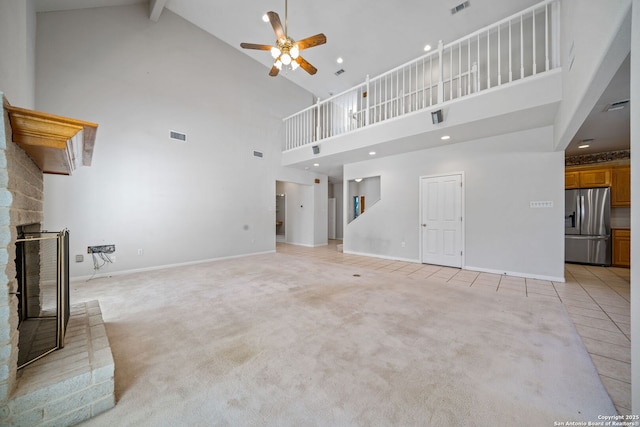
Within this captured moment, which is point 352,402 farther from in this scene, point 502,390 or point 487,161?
point 487,161

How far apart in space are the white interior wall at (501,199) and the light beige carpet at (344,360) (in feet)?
4.65

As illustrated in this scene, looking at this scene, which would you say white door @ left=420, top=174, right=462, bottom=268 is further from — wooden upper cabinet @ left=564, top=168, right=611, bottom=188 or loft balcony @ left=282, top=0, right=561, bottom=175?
wooden upper cabinet @ left=564, top=168, right=611, bottom=188

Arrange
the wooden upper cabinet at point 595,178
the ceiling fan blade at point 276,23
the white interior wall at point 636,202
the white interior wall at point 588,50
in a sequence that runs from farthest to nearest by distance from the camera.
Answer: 1. the wooden upper cabinet at point 595,178
2. the ceiling fan blade at point 276,23
3. the white interior wall at point 588,50
4. the white interior wall at point 636,202

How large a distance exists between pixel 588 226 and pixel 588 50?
5044 millimetres

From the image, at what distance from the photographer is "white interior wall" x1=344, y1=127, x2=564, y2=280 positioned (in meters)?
3.98

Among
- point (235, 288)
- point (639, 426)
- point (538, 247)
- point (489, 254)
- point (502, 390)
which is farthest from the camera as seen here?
point (489, 254)

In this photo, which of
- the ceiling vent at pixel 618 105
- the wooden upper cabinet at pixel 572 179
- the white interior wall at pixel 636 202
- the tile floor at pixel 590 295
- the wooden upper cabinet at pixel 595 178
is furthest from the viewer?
the wooden upper cabinet at pixel 572 179

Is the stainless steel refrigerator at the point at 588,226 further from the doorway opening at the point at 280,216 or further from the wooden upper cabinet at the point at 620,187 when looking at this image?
the doorway opening at the point at 280,216

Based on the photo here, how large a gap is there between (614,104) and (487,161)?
1656 millimetres

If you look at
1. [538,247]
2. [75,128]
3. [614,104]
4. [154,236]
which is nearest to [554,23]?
[614,104]

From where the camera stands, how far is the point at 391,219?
5918mm

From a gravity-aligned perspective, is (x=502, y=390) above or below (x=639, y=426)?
below

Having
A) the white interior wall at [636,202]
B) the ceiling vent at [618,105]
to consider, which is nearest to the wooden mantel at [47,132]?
the white interior wall at [636,202]

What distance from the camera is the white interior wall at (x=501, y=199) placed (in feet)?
13.0
